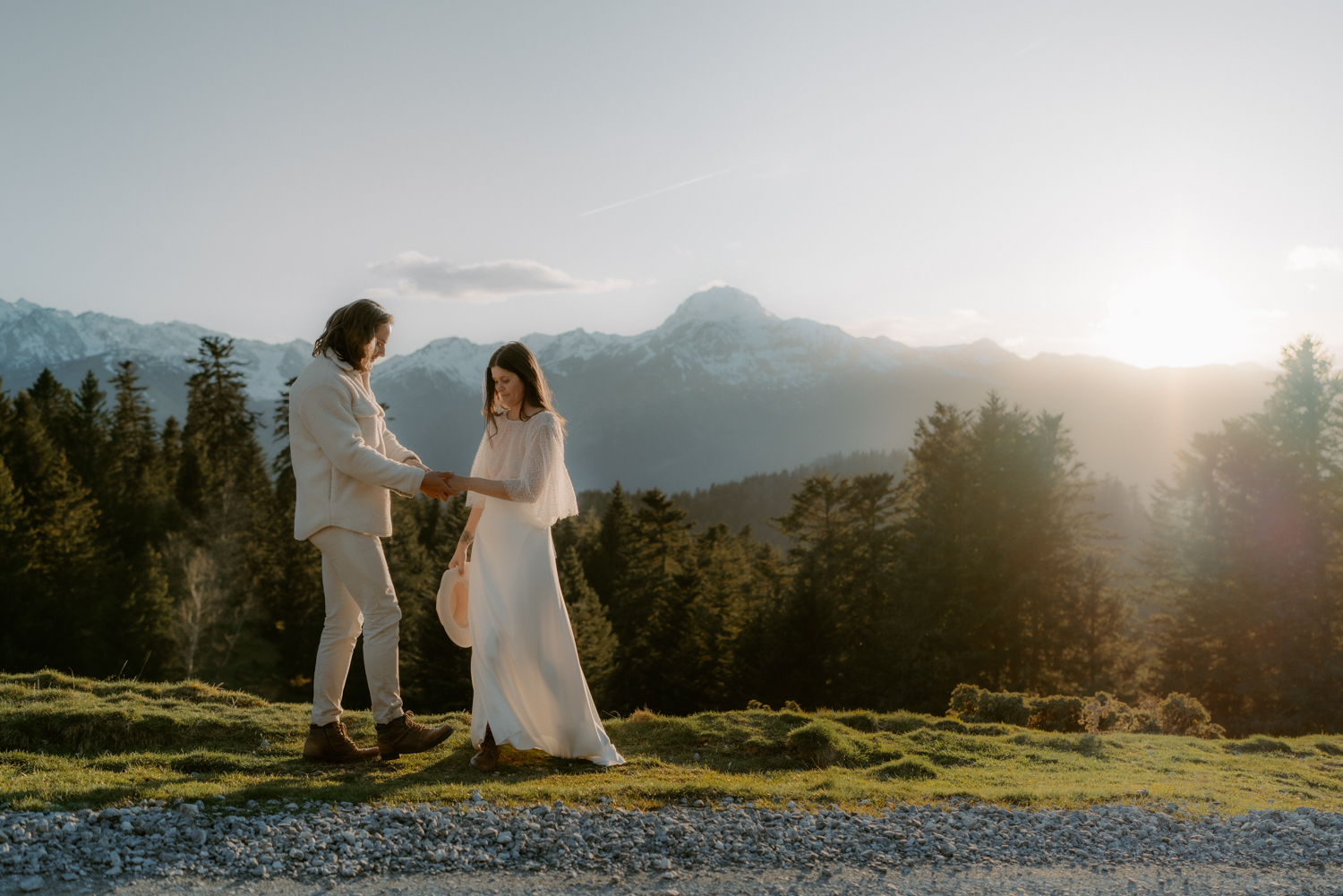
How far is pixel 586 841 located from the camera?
466 centimetres

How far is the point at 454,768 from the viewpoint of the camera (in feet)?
20.5

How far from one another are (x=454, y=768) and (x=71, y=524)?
42.5 meters

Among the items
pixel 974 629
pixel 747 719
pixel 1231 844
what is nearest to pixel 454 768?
pixel 747 719

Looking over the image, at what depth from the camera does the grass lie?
5.39 meters

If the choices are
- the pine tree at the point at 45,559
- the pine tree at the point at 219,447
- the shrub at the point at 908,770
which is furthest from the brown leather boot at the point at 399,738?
the pine tree at the point at 219,447

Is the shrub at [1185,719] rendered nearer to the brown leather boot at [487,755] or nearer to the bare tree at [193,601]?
the brown leather boot at [487,755]

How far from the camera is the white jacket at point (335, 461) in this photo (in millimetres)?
5871

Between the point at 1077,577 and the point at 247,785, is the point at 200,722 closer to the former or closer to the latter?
the point at 247,785

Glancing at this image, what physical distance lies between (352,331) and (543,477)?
1.89 meters

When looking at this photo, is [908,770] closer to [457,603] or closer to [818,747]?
[818,747]

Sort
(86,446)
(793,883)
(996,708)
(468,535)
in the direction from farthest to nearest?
(86,446), (996,708), (468,535), (793,883)

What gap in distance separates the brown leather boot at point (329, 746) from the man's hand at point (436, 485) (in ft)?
6.62

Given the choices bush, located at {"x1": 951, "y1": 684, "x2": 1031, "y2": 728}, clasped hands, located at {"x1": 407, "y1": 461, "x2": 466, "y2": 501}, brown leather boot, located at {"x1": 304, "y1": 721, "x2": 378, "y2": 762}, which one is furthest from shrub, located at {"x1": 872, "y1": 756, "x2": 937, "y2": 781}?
bush, located at {"x1": 951, "y1": 684, "x2": 1031, "y2": 728}

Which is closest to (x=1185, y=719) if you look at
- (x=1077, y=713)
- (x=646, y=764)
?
(x=1077, y=713)
